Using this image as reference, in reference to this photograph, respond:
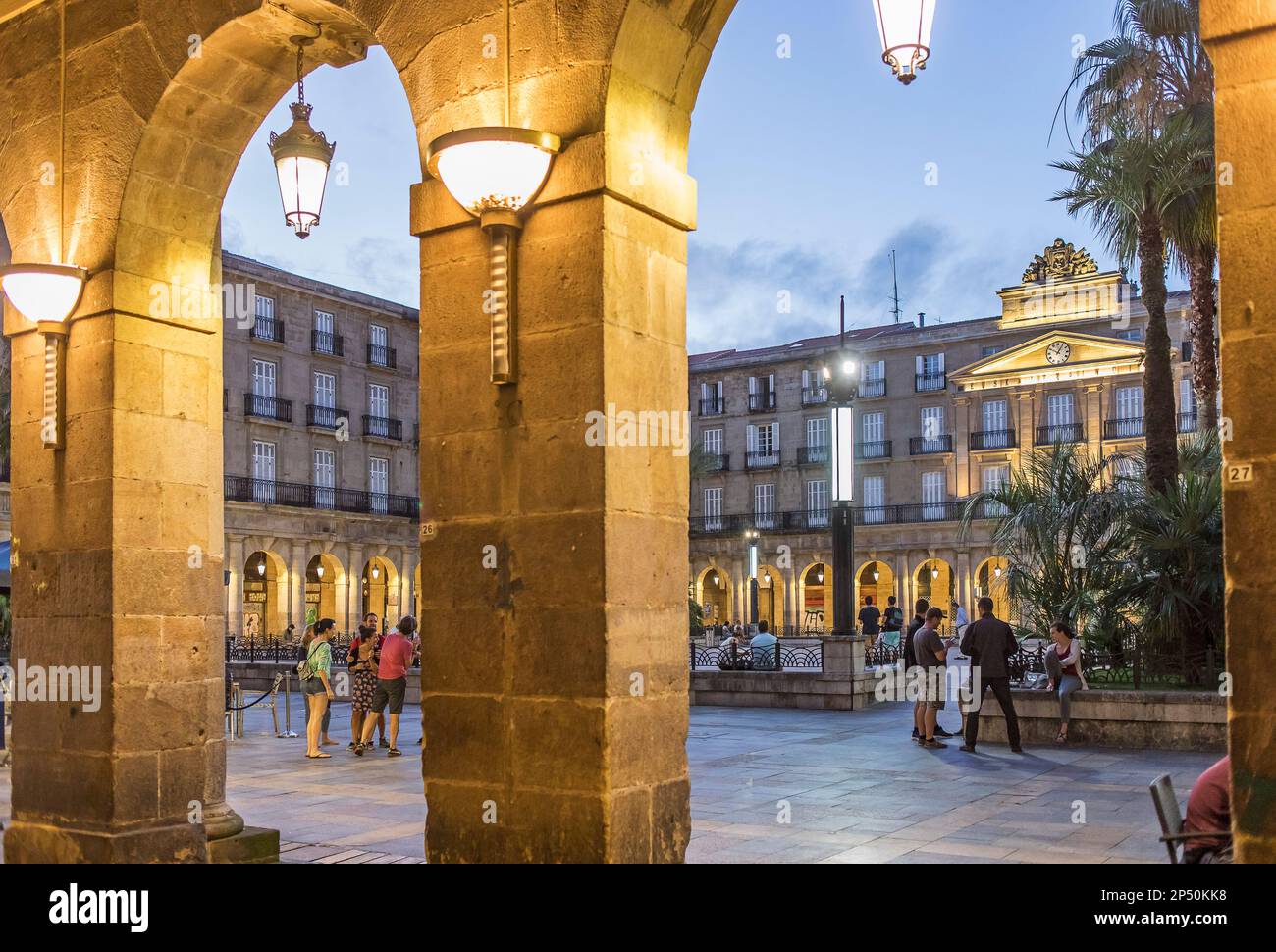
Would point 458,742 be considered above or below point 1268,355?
below

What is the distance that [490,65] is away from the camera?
5.03 metres

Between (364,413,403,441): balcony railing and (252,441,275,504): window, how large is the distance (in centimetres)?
487

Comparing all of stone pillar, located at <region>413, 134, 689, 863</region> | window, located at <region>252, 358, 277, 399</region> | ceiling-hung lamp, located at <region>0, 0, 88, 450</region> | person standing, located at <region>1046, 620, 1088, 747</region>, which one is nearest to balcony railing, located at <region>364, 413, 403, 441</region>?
window, located at <region>252, 358, 277, 399</region>

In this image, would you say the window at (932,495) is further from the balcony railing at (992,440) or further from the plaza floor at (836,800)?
the plaza floor at (836,800)

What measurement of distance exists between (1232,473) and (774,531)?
5424 centimetres

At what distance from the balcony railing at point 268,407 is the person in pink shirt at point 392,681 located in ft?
107

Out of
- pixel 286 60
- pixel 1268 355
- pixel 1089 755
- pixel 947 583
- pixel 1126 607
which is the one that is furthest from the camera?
pixel 947 583

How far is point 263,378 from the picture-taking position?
149ft

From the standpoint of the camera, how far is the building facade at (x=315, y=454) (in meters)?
44.0

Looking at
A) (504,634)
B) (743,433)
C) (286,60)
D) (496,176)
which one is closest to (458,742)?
(504,634)

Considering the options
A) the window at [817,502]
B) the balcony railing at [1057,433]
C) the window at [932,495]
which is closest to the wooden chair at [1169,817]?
the balcony railing at [1057,433]

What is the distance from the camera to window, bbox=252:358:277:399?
148ft

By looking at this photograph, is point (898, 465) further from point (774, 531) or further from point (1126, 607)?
point (1126, 607)

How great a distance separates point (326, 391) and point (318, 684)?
116 feet
